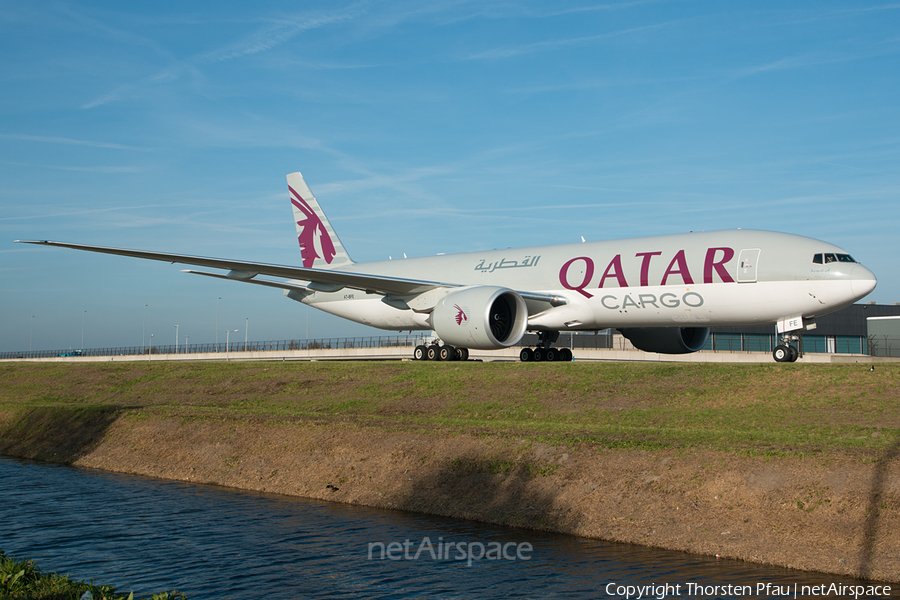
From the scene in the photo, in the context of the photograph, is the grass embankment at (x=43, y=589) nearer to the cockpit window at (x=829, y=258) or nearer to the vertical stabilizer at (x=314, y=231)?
the cockpit window at (x=829, y=258)

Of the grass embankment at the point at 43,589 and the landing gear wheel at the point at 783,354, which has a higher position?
the landing gear wheel at the point at 783,354

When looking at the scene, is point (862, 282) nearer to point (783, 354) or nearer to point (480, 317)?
point (783, 354)

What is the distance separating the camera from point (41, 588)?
6.96 m

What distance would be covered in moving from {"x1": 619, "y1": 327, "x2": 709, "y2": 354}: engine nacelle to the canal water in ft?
52.2

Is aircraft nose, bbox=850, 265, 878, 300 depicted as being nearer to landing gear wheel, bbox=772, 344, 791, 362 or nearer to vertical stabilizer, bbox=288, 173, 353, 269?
landing gear wheel, bbox=772, 344, 791, 362

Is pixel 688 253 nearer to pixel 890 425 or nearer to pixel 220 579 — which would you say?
pixel 890 425

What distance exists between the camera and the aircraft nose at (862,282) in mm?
20156

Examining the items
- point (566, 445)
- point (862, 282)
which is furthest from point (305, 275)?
point (862, 282)

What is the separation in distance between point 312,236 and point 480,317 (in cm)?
1624

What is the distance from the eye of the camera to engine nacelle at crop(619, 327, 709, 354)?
87.9ft

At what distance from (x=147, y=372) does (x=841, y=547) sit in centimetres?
2955

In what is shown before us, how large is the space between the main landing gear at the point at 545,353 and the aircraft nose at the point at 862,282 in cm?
1076

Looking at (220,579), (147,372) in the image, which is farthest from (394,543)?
(147,372)

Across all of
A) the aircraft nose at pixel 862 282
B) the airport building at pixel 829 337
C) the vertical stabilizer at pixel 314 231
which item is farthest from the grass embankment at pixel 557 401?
the airport building at pixel 829 337
